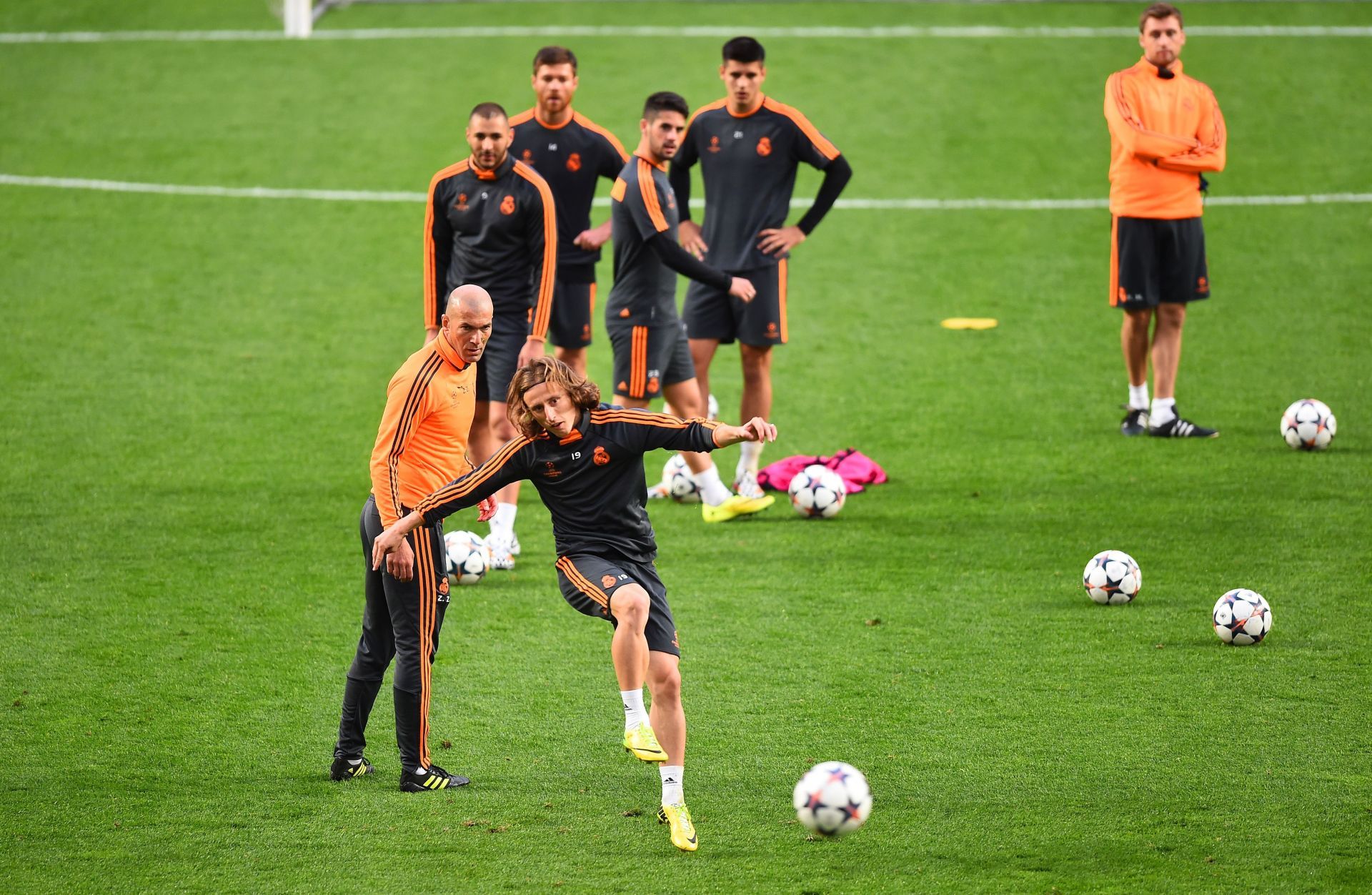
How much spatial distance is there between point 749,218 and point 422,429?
176 inches

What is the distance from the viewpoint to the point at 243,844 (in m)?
6.23

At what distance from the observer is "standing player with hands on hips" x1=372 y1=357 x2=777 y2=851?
20.6ft

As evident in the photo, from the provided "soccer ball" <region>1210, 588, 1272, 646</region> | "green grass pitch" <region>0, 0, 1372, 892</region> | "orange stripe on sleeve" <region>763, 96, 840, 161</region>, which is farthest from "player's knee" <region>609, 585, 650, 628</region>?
"orange stripe on sleeve" <region>763, 96, 840, 161</region>

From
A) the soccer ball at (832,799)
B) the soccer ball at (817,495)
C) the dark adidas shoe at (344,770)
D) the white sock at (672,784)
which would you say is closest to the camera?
the soccer ball at (832,799)

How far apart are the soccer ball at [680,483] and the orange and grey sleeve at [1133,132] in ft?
13.0

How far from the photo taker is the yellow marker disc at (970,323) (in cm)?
1518

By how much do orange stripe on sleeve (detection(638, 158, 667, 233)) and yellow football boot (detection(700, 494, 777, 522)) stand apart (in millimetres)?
1902

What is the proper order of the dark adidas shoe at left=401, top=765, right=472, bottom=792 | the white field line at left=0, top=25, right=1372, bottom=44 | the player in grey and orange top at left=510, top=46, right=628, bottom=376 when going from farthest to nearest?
1. the white field line at left=0, top=25, right=1372, bottom=44
2. the player in grey and orange top at left=510, top=46, right=628, bottom=376
3. the dark adidas shoe at left=401, top=765, right=472, bottom=792

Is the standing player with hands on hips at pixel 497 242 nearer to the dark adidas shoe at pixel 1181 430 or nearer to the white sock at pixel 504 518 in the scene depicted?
the white sock at pixel 504 518

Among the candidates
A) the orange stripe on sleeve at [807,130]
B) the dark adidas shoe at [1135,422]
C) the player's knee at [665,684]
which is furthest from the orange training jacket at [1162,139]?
the player's knee at [665,684]

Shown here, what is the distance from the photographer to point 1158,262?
11.9 metres

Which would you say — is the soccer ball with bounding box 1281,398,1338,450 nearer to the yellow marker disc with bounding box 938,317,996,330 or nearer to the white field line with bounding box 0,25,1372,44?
the yellow marker disc with bounding box 938,317,996,330

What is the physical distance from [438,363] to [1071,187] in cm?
1326

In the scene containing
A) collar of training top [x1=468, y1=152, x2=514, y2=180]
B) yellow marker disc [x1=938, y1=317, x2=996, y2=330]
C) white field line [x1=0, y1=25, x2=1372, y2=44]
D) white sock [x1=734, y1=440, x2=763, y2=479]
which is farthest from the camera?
white field line [x1=0, y1=25, x2=1372, y2=44]
